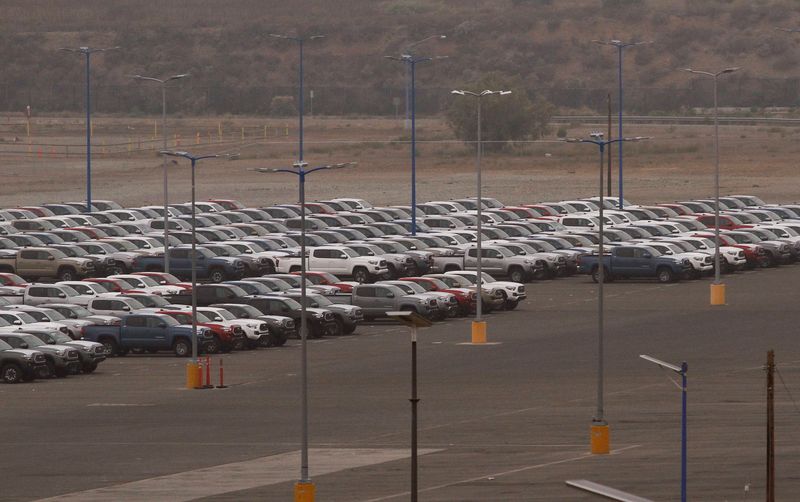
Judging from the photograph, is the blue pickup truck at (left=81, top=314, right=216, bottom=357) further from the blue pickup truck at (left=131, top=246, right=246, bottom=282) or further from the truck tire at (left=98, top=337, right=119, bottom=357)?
the blue pickup truck at (left=131, top=246, right=246, bottom=282)

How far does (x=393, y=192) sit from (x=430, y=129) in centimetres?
4345

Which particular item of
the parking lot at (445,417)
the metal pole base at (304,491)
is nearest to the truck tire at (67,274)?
the parking lot at (445,417)

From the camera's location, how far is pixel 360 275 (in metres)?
79.3

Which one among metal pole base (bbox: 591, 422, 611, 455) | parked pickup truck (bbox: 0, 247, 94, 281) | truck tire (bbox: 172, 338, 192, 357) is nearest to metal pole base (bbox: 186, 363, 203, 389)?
truck tire (bbox: 172, 338, 192, 357)

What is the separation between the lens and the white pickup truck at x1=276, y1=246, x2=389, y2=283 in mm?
79312

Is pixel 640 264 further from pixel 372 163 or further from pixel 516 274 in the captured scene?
pixel 372 163

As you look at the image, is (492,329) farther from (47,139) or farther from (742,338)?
(47,139)

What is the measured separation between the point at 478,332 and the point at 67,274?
79.9 feet

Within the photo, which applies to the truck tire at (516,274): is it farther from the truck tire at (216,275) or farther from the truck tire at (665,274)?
the truck tire at (216,275)

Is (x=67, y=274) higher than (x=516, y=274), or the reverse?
(x=516, y=274)

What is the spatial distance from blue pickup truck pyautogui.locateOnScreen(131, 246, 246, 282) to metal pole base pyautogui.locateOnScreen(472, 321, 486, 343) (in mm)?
19578

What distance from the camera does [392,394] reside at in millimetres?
52281

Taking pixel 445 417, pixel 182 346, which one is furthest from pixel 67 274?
pixel 445 417

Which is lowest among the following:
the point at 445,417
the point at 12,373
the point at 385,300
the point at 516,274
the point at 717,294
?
the point at 445,417
